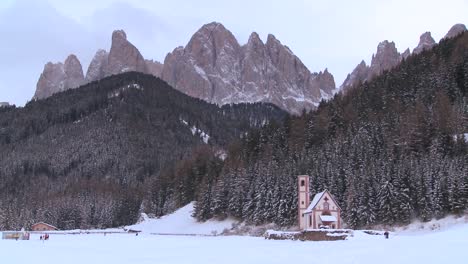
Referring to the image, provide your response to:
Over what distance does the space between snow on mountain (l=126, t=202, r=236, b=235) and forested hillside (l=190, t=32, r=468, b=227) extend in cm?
239

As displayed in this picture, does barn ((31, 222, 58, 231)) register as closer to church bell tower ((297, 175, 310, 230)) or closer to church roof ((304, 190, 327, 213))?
church bell tower ((297, 175, 310, 230))

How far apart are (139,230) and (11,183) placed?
84209 millimetres

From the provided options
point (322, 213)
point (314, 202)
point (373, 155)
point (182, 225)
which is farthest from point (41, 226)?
point (373, 155)

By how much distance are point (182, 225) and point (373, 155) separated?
3564 centimetres

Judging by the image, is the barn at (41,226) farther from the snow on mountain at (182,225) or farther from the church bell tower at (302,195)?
the church bell tower at (302,195)

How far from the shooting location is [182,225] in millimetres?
95312

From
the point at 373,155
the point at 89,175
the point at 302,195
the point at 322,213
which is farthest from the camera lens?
the point at 89,175

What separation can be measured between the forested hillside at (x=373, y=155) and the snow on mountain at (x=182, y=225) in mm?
2388

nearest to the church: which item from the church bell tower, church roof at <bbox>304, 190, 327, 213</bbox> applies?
church roof at <bbox>304, 190, 327, 213</bbox>

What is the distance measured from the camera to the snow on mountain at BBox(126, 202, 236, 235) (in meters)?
85.3

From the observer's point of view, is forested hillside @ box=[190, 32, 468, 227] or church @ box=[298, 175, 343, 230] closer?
forested hillside @ box=[190, 32, 468, 227]

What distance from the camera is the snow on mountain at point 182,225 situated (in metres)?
85.3

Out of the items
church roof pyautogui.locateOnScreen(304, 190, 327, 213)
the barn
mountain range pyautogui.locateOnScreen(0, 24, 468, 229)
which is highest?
mountain range pyautogui.locateOnScreen(0, 24, 468, 229)

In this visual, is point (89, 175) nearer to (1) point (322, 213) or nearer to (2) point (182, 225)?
(2) point (182, 225)
